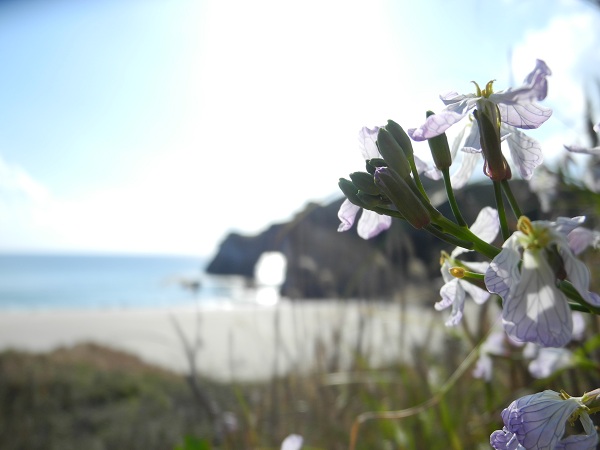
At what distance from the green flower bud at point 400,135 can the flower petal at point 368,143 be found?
0.03 metres

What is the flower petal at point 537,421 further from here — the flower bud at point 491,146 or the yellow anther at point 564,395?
the flower bud at point 491,146

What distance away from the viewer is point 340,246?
301 cm

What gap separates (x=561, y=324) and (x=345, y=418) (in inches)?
57.1

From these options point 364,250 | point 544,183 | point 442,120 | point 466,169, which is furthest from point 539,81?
point 364,250

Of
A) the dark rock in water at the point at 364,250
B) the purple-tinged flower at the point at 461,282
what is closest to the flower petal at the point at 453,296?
the purple-tinged flower at the point at 461,282

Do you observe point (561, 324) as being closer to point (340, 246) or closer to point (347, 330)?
point (347, 330)

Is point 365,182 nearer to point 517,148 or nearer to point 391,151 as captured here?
point 391,151

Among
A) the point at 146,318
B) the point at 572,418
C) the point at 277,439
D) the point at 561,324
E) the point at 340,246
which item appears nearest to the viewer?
the point at 561,324

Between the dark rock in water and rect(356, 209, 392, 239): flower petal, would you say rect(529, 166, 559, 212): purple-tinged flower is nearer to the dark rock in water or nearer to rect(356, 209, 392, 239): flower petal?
the dark rock in water

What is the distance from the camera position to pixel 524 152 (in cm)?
46

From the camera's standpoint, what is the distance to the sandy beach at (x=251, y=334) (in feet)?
6.10

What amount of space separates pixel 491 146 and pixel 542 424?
20cm

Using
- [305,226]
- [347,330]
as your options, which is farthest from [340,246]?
[305,226]

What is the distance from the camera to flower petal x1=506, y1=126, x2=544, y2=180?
0.45 metres
